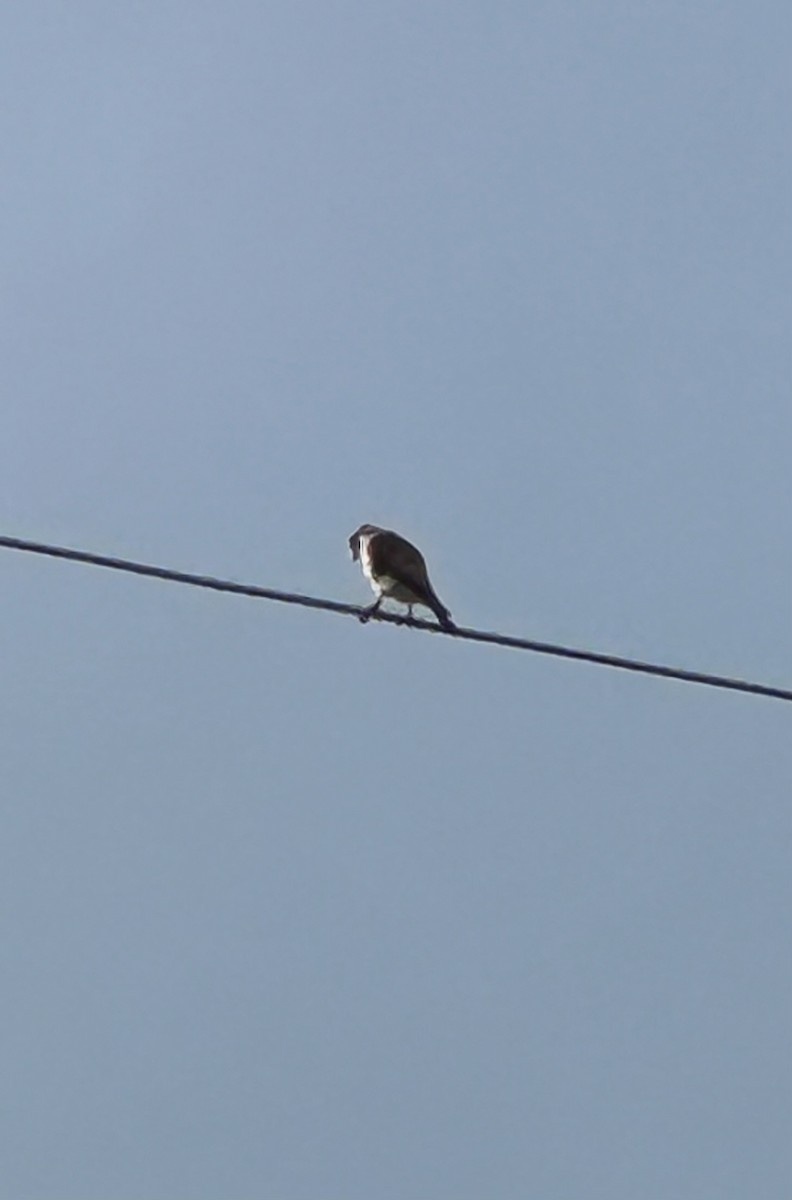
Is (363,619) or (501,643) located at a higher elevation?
(363,619)

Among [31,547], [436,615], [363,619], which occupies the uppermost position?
[436,615]

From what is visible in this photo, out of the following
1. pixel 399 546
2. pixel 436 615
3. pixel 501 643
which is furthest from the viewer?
pixel 399 546

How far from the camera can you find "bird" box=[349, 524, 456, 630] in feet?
54.8

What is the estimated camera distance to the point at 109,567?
10.4 m

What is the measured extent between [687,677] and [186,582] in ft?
6.42

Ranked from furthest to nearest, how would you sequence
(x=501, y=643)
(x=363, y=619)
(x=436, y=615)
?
(x=436, y=615) → (x=363, y=619) → (x=501, y=643)

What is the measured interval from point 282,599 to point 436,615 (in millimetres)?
5947

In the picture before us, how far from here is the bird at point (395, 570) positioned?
1670 cm

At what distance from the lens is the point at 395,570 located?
1717cm

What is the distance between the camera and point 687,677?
10.6 m

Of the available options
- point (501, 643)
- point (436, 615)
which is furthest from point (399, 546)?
point (501, 643)

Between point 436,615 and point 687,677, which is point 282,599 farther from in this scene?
point 436,615

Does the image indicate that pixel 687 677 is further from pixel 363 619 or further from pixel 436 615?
pixel 436 615

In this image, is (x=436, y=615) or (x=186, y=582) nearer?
(x=186, y=582)
